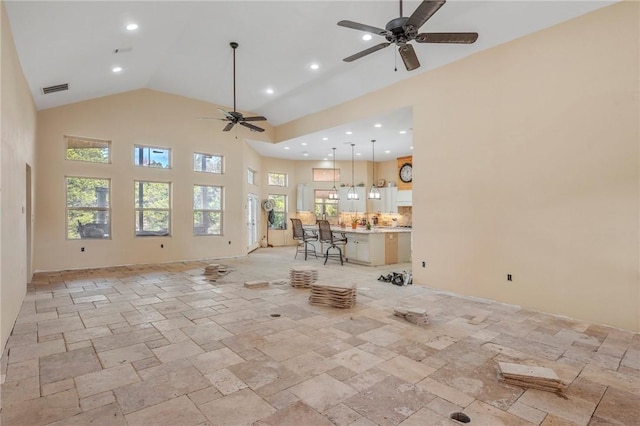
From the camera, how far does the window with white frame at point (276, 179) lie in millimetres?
12175

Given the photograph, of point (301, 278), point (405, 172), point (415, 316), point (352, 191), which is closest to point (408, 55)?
point (415, 316)

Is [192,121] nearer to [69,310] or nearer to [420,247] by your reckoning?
[69,310]

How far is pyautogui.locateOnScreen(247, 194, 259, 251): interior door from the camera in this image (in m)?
10.2

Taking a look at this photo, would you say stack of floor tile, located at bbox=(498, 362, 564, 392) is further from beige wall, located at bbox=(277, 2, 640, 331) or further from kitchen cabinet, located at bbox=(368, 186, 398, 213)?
kitchen cabinet, located at bbox=(368, 186, 398, 213)

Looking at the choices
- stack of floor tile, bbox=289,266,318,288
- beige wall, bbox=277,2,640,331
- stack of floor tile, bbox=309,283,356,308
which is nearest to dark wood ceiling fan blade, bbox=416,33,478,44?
beige wall, bbox=277,2,640,331

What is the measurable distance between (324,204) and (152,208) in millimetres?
6537

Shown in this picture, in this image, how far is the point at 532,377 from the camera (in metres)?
2.42

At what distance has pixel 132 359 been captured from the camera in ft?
9.40

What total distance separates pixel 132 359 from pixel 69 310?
210 centimetres

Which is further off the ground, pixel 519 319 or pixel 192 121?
pixel 192 121

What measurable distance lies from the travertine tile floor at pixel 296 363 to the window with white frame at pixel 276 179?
25.2 feet

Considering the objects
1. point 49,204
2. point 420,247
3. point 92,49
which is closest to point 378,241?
point 420,247

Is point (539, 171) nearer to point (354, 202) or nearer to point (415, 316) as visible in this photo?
point (415, 316)

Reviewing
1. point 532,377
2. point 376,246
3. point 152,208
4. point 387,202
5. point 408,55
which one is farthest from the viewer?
point 387,202
